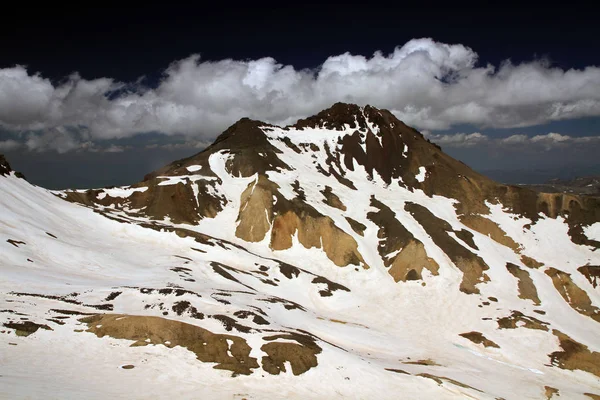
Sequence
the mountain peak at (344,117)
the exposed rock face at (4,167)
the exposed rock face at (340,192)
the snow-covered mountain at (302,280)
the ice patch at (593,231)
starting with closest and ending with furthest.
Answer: the snow-covered mountain at (302,280) < the exposed rock face at (4,167) < the exposed rock face at (340,192) < the ice patch at (593,231) < the mountain peak at (344,117)

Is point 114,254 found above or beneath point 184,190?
beneath

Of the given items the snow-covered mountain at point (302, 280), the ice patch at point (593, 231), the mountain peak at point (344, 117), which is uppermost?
the mountain peak at point (344, 117)

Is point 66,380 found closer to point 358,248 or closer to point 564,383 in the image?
point 564,383

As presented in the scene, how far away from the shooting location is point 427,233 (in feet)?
283

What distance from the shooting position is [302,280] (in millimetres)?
65250

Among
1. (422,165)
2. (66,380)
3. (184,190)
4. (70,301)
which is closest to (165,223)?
(184,190)

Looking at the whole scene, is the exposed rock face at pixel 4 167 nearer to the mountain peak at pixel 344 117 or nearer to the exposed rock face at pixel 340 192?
the exposed rock face at pixel 340 192

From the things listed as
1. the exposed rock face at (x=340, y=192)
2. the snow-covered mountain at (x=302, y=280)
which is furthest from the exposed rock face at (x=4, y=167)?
the exposed rock face at (x=340, y=192)

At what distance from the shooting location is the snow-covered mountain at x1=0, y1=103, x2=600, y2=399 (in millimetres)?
28344

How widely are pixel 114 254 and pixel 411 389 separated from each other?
138ft

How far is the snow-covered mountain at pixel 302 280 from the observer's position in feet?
93.0

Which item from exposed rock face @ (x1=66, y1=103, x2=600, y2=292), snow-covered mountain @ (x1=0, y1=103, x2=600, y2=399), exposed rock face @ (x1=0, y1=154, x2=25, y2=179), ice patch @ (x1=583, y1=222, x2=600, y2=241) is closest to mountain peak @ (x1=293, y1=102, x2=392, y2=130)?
exposed rock face @ (x1=66, y1=103, x2=600, y2=292)

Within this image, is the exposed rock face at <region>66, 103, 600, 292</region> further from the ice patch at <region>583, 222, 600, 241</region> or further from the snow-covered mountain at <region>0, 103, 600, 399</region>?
the ice patch at <region>583, 222, 600, 241</region>

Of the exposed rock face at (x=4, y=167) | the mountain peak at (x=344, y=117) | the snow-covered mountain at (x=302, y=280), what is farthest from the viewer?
the mountain peak at (x=344, y=117)
